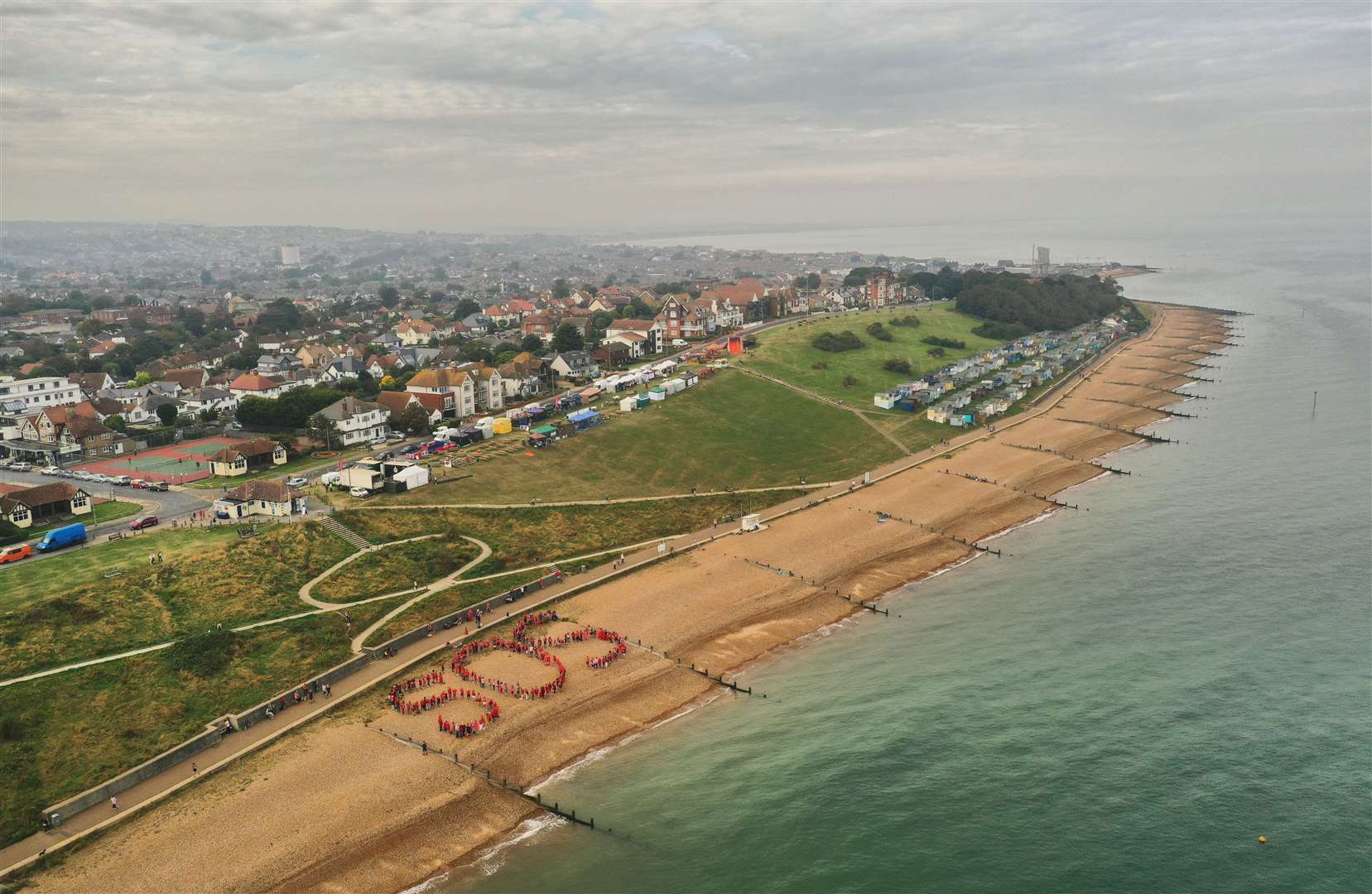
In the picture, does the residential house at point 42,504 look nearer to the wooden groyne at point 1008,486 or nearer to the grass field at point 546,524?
the grass field at point 546,524

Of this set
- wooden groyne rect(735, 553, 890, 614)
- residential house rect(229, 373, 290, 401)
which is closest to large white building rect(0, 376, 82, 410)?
residential house rect(229, 373, 290, 401)

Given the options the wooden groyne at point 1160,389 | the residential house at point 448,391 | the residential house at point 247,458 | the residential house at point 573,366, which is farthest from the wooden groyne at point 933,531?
the wooden groyne at point 1160,389

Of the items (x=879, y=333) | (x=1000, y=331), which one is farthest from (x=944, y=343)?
(x=1000, y=331)

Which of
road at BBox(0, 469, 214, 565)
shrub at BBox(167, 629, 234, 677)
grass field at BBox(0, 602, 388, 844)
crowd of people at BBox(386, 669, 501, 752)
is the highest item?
road at BBox(0, 469, 214, 565)

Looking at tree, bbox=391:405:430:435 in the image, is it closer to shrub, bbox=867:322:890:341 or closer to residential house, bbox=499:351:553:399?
residential house, bbox=499:351:553:399

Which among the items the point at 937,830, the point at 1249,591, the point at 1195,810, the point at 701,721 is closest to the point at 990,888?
the point at 937,830

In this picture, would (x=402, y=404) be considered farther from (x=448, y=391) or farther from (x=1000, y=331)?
(x=1000, y=331)

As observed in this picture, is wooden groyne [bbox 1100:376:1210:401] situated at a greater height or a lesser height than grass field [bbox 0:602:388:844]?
greater
